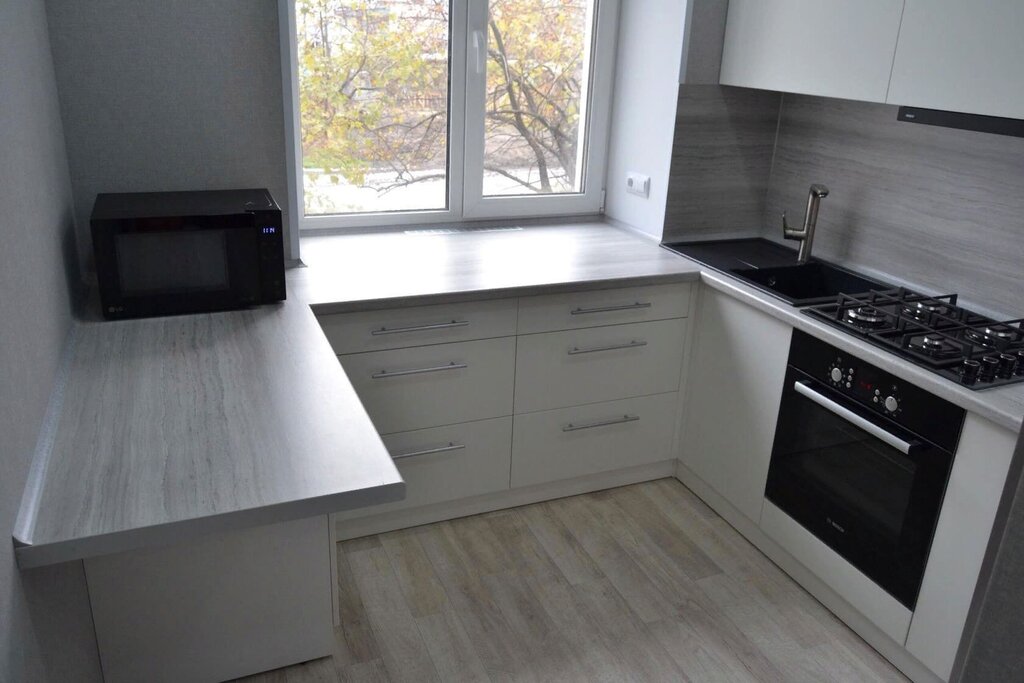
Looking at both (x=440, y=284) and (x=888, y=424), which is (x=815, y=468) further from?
(x=440, y=284)

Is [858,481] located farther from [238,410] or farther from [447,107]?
[447,107]

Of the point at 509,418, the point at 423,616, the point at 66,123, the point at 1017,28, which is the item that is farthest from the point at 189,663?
the point at 1017,28

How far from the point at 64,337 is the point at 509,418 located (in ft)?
4.31

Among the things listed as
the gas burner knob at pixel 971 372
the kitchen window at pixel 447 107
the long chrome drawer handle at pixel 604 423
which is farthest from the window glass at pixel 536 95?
the gas burner knob at pixel 971 372

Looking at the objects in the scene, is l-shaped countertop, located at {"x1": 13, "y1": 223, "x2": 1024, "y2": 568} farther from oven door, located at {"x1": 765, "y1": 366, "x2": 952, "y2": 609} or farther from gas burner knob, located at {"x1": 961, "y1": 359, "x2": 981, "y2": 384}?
oven door, located at {"x1": 765, "y1": 366, "x2": 952, "y2": 609}

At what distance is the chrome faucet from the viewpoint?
274 centimetres

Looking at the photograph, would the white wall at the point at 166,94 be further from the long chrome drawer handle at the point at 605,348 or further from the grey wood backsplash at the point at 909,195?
the grey wood backsplash at the point at 909,195

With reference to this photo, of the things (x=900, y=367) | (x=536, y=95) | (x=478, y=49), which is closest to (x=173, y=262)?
(x=478, y=49)

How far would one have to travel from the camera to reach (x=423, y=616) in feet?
7.55

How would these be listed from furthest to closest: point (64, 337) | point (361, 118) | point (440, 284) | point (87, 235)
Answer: point (361, 118), point (440, 284), point (87, 235), point (64, 337)

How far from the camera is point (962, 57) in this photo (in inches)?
80.2

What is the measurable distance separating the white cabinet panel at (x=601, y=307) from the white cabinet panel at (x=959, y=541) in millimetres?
1057

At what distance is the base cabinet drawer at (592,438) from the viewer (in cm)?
274

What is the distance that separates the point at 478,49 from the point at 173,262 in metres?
1.43
